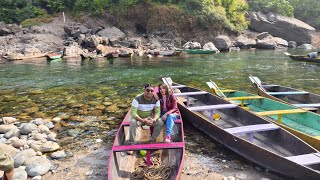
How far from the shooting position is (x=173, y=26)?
46156 millimetres

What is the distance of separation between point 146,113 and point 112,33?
3694 centimetres

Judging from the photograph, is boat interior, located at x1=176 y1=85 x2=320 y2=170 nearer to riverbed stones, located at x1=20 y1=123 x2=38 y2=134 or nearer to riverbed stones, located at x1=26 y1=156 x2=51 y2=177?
riverbed stones, located at x1=26 y1=156 x2=51 y2=177

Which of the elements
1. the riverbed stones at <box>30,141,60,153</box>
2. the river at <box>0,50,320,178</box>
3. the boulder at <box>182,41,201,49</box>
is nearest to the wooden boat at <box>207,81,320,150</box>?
the river at <box>0,50,320,178</box>

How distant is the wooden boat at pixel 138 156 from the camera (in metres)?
5.83

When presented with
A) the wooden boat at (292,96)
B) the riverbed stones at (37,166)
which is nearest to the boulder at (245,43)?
the wooden boat at (292,96)

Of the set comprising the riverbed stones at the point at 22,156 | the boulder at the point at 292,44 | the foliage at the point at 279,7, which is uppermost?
the foliage at the point at 279,7

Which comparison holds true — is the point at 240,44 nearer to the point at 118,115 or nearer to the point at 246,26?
the point at 246,26

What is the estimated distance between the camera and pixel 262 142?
7777 millimetres

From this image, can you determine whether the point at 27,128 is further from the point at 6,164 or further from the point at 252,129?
the point at 252,129

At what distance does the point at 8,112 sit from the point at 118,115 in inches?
176

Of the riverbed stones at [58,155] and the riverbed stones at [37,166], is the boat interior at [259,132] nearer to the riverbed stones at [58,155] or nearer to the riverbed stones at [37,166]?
the riverbed stones at [58,155]

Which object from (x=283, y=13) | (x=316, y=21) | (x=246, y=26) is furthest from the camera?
(x=316, y=21)

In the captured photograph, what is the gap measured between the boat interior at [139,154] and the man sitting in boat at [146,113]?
15.1 inches

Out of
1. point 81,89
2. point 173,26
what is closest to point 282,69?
point 81,89
